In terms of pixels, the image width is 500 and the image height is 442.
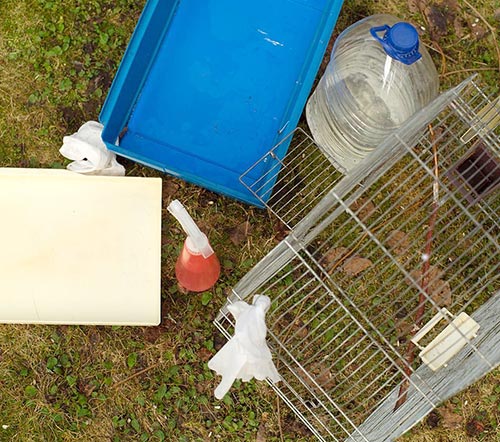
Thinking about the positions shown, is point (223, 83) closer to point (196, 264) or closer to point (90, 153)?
point (90, 153)

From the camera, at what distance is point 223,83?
2234mm

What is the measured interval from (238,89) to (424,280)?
2.91 feet

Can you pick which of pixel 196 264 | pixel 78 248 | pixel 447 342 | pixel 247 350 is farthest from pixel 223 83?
pixel 447 342

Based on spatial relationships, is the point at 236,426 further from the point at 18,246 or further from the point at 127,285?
the point at 18,246

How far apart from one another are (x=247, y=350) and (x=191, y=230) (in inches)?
15.1

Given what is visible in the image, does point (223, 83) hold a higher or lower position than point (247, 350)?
higher

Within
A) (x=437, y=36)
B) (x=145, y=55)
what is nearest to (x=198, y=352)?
(x=145, y=55)

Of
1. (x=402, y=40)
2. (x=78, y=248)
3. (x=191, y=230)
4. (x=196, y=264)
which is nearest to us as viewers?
(x=402, y=40)

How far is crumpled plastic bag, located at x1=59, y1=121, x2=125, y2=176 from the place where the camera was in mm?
2172

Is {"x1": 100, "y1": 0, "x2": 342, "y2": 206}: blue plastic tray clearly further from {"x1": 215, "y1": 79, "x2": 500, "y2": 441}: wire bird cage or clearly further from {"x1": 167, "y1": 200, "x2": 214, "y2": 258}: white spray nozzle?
{"x1": 167, "y1": 200, "x2": 214, "y2": 258}: white spray nozzle

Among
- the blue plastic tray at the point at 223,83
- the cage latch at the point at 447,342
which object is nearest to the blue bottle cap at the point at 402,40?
the blue plastic tray at the point at 223,83

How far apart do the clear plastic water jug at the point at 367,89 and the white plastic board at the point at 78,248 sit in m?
0.63

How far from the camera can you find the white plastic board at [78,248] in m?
2.21

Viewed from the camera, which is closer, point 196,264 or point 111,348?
point 196,264
